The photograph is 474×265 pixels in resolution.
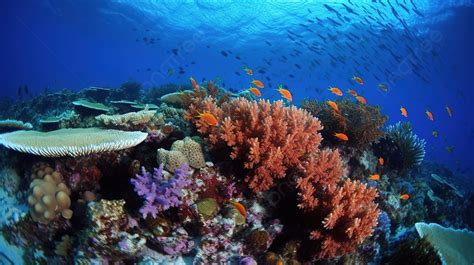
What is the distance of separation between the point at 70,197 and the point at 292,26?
39.8 meters

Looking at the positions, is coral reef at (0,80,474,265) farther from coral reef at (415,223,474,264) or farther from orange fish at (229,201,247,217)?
coral reef at (415,223,474,264)

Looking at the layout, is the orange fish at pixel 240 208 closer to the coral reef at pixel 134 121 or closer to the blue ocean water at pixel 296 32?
the coral reef at pixel 134 121

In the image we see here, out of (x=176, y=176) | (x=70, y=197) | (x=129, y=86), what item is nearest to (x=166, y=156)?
(x=176, y=176)

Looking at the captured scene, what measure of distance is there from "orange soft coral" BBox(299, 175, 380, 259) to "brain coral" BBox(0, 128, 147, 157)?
2.68 m

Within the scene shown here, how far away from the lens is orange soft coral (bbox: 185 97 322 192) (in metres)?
4.28

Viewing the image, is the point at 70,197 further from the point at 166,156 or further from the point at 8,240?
the point at 166,156

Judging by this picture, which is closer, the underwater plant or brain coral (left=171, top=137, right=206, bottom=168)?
brain coral (left=171, top=137, right=206, bottom=168)

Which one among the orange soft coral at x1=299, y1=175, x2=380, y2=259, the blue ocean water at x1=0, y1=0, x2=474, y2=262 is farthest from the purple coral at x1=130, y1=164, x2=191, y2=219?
the blue ocean water at x1=0, y1=0, x2=474, y2=262

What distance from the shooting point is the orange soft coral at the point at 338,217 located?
3.76 m

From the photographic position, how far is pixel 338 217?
384 centimetres

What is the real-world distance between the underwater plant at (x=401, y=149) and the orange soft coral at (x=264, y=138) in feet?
13.8

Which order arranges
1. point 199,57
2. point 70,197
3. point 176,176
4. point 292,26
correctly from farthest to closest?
1. point 199,57
2. point 292,26
3. point 70,197
4. point 176,176

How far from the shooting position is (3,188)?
16.4 ft

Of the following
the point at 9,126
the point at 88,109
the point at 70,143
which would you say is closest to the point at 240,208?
the point at 70,143
